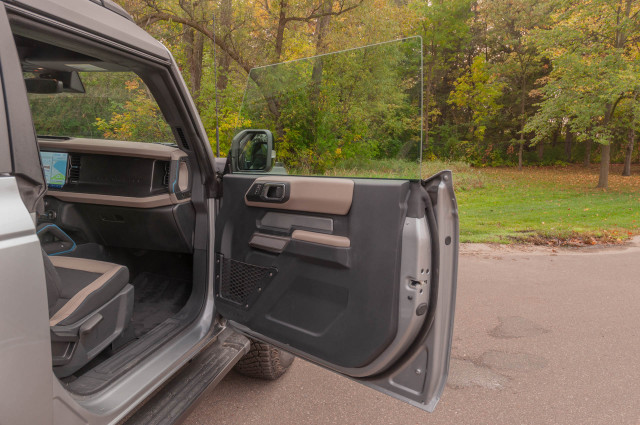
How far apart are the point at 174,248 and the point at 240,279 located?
861 millimetres

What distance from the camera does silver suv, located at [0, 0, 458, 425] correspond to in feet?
4.11

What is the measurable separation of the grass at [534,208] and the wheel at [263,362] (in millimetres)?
1283

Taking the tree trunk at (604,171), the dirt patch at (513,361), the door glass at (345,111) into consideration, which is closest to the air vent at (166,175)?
the door glass at (345,111)

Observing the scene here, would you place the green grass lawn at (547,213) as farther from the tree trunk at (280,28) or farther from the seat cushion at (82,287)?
the tree trunk at (280,28)

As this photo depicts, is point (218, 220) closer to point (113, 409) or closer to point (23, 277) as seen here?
point (113, 409)

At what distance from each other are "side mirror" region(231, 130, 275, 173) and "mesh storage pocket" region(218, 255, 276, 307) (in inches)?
21.7

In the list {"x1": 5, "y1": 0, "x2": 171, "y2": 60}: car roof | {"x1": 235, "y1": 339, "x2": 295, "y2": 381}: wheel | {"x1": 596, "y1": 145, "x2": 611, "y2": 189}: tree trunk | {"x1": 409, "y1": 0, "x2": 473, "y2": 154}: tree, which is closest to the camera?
{"x1": 5, "y1": 0, "x2": 171, "y2": 60}: car roof

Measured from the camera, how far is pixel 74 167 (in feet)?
9.63

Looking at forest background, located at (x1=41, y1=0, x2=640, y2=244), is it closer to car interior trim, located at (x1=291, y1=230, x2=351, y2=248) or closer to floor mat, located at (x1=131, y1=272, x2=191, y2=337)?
floor mat, located at (x1=131, y1=272, x2=191, y2=337)

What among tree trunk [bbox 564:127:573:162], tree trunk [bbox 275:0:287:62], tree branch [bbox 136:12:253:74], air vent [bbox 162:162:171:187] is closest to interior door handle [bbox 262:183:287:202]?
air vent [bbox 162:162:171:187]

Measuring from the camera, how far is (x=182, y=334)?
226 centimetres

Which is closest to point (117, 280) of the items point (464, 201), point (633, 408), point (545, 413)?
point (545, 413)

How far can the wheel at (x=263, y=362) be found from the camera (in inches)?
106

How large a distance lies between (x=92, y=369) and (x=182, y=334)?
17.8 inches
